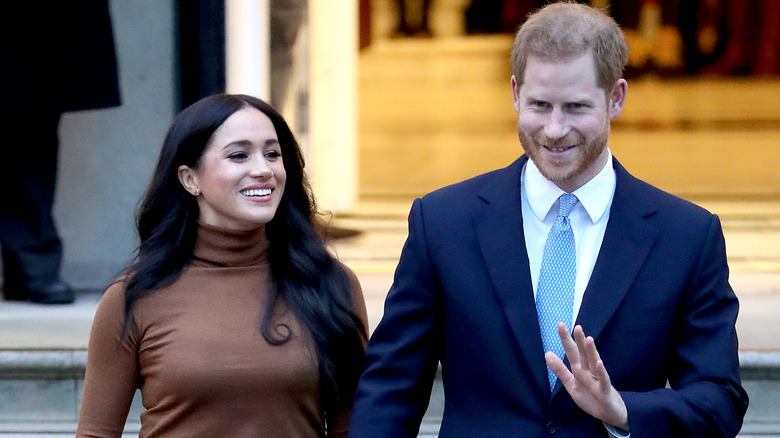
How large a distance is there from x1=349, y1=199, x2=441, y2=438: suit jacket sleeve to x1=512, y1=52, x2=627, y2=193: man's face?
1.09 ft

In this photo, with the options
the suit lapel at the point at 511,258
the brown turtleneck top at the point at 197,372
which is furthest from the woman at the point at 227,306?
the suit lapel at the point at 511,258

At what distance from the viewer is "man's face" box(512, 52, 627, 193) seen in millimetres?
2131

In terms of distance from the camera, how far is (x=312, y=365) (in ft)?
8.61

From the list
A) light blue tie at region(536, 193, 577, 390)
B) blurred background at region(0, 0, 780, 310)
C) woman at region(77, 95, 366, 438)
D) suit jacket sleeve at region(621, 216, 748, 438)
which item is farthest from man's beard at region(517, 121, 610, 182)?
blurred background at region(0, 0, 780, 310)

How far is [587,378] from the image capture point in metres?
2.05

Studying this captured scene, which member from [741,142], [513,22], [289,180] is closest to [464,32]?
[513,22]

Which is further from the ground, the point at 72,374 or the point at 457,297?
the point at 457,297

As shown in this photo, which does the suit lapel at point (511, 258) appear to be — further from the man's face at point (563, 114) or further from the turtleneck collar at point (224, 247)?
the turtleneck collar at point (224, 247)

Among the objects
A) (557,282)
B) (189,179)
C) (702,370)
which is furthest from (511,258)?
(189,179)

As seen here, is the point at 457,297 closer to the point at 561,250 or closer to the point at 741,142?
the point at 561,250

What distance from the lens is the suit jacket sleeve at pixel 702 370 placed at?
215cm

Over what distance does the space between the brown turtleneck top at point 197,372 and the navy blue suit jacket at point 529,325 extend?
0.28 m

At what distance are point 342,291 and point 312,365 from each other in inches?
9.3

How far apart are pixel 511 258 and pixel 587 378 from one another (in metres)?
0.33
